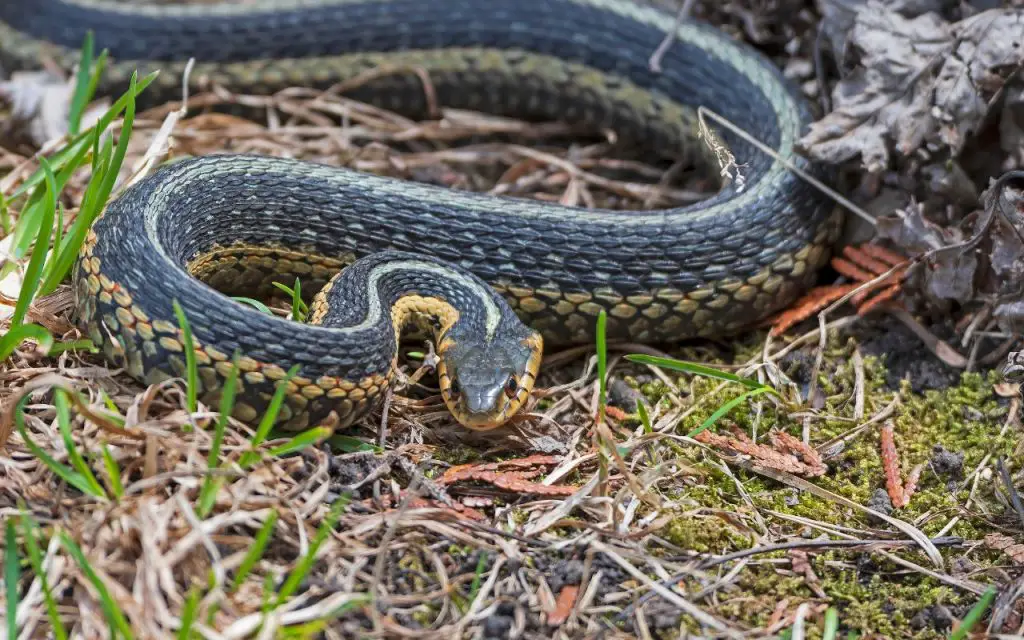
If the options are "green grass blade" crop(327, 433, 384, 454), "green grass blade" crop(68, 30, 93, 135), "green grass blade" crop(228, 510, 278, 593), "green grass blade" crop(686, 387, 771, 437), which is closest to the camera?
"green grass blade" crop(228, 510, 278, 593)

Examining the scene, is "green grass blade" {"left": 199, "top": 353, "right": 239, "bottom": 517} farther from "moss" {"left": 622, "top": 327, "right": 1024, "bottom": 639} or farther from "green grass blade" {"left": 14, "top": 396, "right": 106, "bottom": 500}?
"moss" {"left": 622, "top": 327, "right": 1024, "bottom": 639}

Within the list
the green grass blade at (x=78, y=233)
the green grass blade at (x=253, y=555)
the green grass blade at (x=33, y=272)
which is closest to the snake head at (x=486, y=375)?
the green grass blade at (x=253, y=555)

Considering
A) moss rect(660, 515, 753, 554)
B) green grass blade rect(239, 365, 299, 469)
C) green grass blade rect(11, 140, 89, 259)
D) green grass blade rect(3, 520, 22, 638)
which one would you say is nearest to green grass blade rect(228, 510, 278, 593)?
green grass blade rect(239, 365, 299, 469)

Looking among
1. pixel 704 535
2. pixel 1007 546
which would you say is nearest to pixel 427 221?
pixel 704 535

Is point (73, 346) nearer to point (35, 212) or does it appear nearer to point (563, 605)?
point (35, 212)

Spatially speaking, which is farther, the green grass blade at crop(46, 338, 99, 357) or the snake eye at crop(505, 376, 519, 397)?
the snake eye at crop(505, 376, 519, 397)

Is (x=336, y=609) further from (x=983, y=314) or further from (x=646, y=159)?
(x=646, y=159)

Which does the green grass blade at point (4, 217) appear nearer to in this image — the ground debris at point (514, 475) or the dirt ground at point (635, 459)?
the dirt ground at point (635, 459)
